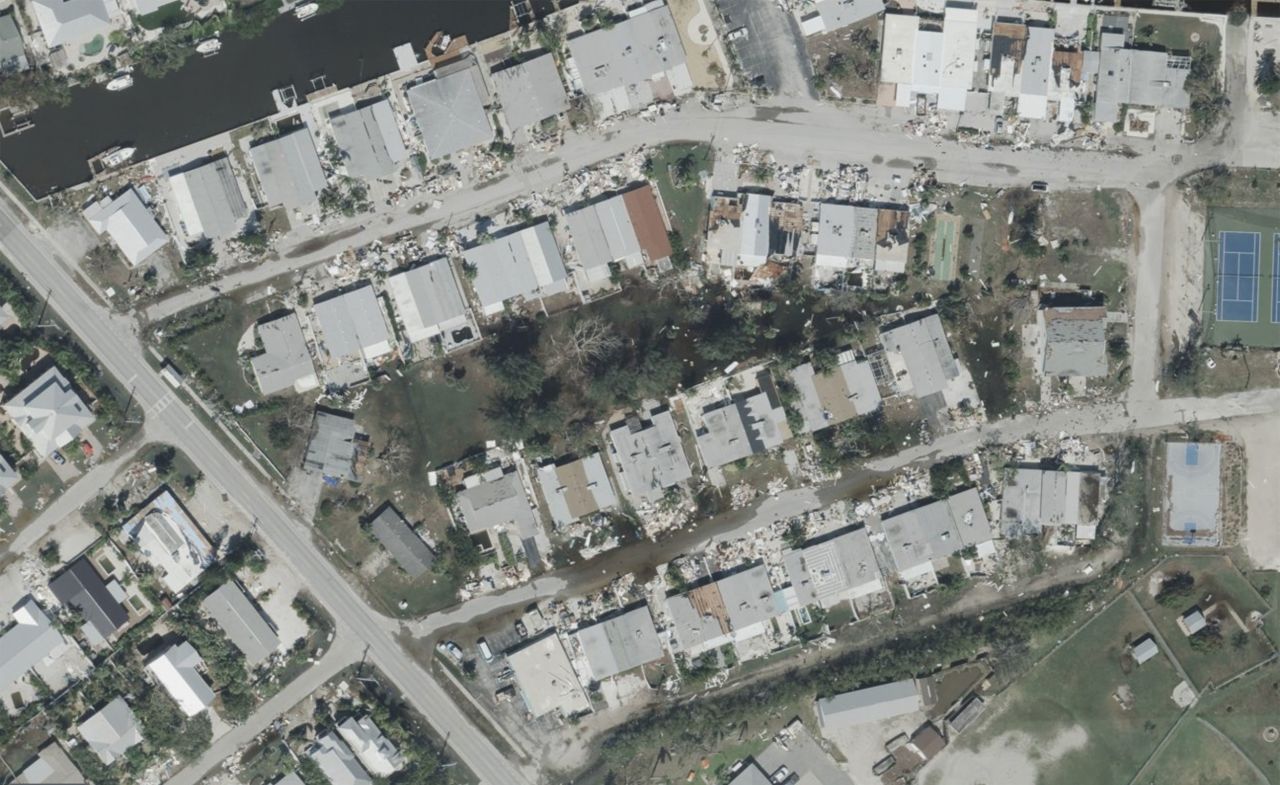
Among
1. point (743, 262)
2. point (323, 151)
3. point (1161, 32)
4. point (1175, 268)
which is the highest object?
point (323, 151)

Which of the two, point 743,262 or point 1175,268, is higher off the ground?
point 743,262

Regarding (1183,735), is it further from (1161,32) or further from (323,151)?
(323,151)

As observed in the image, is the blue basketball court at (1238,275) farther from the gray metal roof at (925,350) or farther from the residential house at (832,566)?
the residential house at (832,566)

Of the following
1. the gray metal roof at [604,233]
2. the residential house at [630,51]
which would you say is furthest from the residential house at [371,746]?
the residential house at [630,51]

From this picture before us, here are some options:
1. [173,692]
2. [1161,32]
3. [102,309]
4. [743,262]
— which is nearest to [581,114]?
[743,262]

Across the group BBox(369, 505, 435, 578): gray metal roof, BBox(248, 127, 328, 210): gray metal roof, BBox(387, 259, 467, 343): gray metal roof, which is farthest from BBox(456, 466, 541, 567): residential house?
BBox(248, 127, 328, 210): gray metal roof

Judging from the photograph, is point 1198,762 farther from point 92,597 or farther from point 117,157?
point 117,157

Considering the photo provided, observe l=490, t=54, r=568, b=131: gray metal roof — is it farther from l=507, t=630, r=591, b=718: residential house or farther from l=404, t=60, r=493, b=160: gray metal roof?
l=507, t=630, r=591, b=718: residential house
